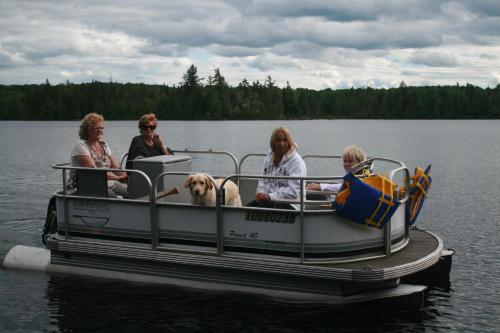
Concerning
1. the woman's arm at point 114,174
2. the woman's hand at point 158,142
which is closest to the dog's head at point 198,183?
the woman's arm at point 114,174

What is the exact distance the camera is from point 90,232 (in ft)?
31.4

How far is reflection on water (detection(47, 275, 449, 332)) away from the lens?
8477 millimetres

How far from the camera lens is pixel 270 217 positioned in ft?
27.2

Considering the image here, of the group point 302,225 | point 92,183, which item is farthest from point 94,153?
point 302,225

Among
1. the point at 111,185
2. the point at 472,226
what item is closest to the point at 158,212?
the point at 111,185

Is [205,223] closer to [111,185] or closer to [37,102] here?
[111,185]

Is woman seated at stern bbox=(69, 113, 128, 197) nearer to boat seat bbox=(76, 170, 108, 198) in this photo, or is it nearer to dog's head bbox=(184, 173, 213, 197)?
boat seat bbox=(76, 170, 108, 198)

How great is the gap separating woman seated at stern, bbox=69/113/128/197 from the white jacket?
2.54 m

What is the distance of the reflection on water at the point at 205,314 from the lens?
8.48m

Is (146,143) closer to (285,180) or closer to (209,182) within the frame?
(209,182)

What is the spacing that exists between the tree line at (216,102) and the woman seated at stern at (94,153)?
139 metres

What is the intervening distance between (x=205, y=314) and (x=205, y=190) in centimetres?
181

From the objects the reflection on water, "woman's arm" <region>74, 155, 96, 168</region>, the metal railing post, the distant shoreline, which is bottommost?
the reflection on water

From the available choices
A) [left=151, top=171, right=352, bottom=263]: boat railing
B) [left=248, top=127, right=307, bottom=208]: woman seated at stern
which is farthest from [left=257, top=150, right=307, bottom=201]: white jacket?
A: [left=151, top=171, right=352, bottom=263]: boat railing
